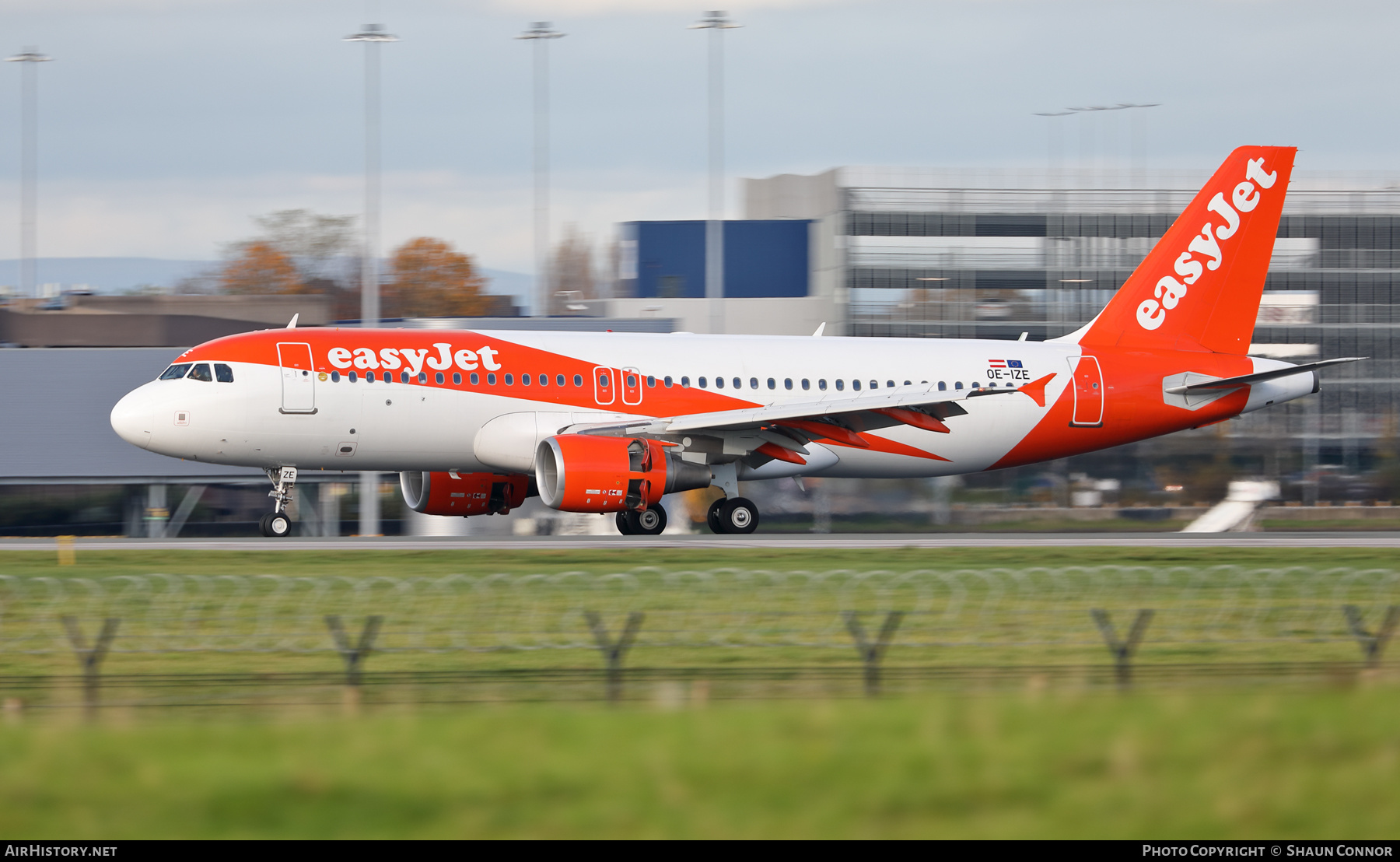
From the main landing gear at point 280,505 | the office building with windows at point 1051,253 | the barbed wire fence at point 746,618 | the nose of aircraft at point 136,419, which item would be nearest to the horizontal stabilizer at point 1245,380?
the barbed wire fence at point 746,618

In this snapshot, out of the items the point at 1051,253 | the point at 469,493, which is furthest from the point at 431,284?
the point at 469,493

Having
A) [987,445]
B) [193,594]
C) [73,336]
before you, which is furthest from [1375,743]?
[73,336]

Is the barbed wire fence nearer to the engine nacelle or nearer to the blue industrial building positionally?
the engine nacelle

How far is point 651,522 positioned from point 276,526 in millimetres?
7418

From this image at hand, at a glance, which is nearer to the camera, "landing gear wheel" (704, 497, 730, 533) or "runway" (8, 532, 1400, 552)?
"runway" (8, 532, 1400, 552)

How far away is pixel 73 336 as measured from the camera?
45688mm

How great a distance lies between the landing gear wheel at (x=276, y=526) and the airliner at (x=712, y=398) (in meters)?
0.06

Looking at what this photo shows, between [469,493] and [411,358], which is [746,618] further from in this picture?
[469,493]

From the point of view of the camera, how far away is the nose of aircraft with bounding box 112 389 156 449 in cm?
2883

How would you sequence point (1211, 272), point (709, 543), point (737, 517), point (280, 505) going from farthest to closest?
1. point (1211, 272)
2. point (737, 517)
3. point (280, 505)
4. point (709, 543)

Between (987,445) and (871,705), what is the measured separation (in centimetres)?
2429

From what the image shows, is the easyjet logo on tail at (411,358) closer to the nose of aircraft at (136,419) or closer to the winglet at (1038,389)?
the nose of aircraft at (136,419)

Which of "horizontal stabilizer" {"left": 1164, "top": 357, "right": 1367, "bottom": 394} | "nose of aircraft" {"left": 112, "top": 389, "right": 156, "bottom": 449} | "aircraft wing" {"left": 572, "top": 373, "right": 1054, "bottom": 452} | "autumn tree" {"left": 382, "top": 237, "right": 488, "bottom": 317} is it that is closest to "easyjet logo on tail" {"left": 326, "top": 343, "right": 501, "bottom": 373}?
"aircraft wing" {"left": 572, "top": 373, "right": 1054, "bottom": 452}

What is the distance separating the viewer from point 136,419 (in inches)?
1136
